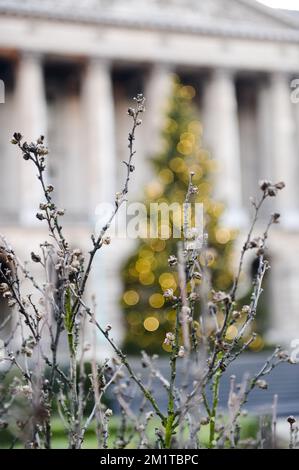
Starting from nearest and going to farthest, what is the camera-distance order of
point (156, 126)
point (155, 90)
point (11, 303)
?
point (11, 303) → point (156, 126) → point (155, 90)

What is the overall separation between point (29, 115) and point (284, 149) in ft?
27.9

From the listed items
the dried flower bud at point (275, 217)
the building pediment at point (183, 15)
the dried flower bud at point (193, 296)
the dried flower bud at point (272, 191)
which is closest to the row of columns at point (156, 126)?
the building pediment at point (183, 15)

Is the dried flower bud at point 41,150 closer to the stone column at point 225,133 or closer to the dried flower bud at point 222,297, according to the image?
the dried flower bud at point 222,297

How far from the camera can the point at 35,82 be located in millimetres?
24391

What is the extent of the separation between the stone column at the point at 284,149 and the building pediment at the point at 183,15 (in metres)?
2.11

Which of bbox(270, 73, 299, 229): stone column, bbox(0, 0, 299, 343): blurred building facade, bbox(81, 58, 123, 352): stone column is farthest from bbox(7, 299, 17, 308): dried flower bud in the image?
bbox(270, 73, 299, 229): stone column

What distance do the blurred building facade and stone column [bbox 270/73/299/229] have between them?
38mm

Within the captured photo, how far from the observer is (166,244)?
19859 millimetres

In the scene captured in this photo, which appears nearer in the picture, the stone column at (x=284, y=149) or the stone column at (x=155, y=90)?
the stone column at (x=155, y=90)

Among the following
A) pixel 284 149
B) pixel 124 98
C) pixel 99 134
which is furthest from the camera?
pixel 124 98

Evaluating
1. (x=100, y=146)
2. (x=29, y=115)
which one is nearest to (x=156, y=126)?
(x=100, y=146)

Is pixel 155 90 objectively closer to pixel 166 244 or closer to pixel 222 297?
pixel 166 244

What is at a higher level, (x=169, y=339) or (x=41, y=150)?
(x=41, y=150)

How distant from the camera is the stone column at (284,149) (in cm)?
2570
